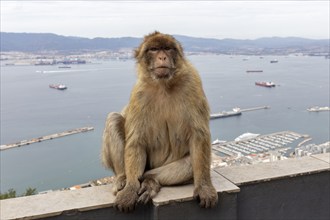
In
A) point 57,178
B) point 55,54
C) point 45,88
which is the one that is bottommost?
point 57,178

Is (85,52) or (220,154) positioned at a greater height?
(85,52)

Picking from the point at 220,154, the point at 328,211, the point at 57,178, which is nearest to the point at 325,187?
the point at 328,211

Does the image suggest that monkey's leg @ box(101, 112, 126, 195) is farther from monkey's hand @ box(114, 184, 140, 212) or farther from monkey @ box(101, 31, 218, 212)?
monkey's hand @ box(114, 184, 140, 212)

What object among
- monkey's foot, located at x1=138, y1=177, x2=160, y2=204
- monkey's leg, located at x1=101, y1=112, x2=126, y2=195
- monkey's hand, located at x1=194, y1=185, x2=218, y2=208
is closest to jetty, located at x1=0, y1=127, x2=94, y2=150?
monkey's leg, located at x1=101, y1=112, x2=126, y2=195

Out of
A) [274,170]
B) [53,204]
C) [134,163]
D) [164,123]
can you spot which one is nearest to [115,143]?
[134,163]

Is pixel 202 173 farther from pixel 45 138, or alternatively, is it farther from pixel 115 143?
pixel 45 138

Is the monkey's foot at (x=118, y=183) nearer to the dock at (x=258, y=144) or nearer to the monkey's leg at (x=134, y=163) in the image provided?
the monkey's leg at (x=134, y=163)

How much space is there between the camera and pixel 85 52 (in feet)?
294

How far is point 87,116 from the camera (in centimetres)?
3166

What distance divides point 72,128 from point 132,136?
27.7 m

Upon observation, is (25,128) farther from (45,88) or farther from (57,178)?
(45,88)

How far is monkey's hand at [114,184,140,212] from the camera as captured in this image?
182 cm

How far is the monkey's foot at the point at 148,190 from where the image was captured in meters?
1.89

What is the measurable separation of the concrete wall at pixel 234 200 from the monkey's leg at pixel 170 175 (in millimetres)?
52
